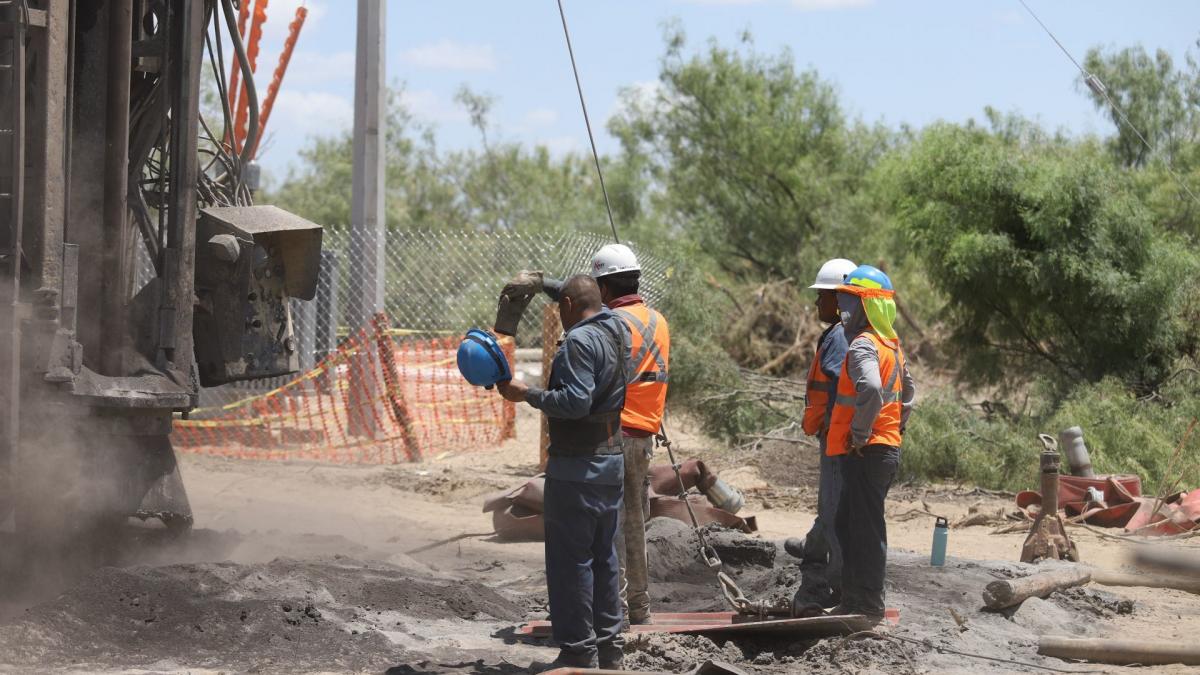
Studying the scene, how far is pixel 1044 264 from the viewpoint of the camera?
14.2 m

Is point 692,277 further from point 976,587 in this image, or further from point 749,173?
point 749,173

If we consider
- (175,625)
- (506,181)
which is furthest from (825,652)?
(506,181)

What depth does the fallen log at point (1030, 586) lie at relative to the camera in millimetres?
7141

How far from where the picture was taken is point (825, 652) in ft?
20.6

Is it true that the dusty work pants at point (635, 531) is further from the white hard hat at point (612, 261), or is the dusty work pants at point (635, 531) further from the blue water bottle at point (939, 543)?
the blue water bottle at point (939, 543)

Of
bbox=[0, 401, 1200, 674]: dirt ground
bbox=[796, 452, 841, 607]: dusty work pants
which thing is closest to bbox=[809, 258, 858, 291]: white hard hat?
bbox=[796, 452, 841, 607]: dusty work pants

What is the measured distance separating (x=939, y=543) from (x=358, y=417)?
755cm

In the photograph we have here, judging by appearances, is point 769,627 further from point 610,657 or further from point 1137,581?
point 1137,581

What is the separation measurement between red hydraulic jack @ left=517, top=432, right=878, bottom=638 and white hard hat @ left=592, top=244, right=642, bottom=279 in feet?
5.57

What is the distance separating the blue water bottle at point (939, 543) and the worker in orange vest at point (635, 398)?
232 cm

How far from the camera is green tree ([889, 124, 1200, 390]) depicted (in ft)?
45.8

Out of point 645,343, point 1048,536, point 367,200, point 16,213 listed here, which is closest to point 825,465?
point 645,343

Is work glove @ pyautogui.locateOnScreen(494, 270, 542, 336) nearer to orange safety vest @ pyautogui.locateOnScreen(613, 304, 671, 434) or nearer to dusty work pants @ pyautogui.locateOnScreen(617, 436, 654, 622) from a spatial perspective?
orange safety vest @ pyautogui.locateOnScreen(613, 304, 671, 434)

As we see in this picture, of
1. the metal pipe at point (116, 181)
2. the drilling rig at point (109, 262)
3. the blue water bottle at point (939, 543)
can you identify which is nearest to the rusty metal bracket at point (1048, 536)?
the blue water bottle at point (939, 543)
